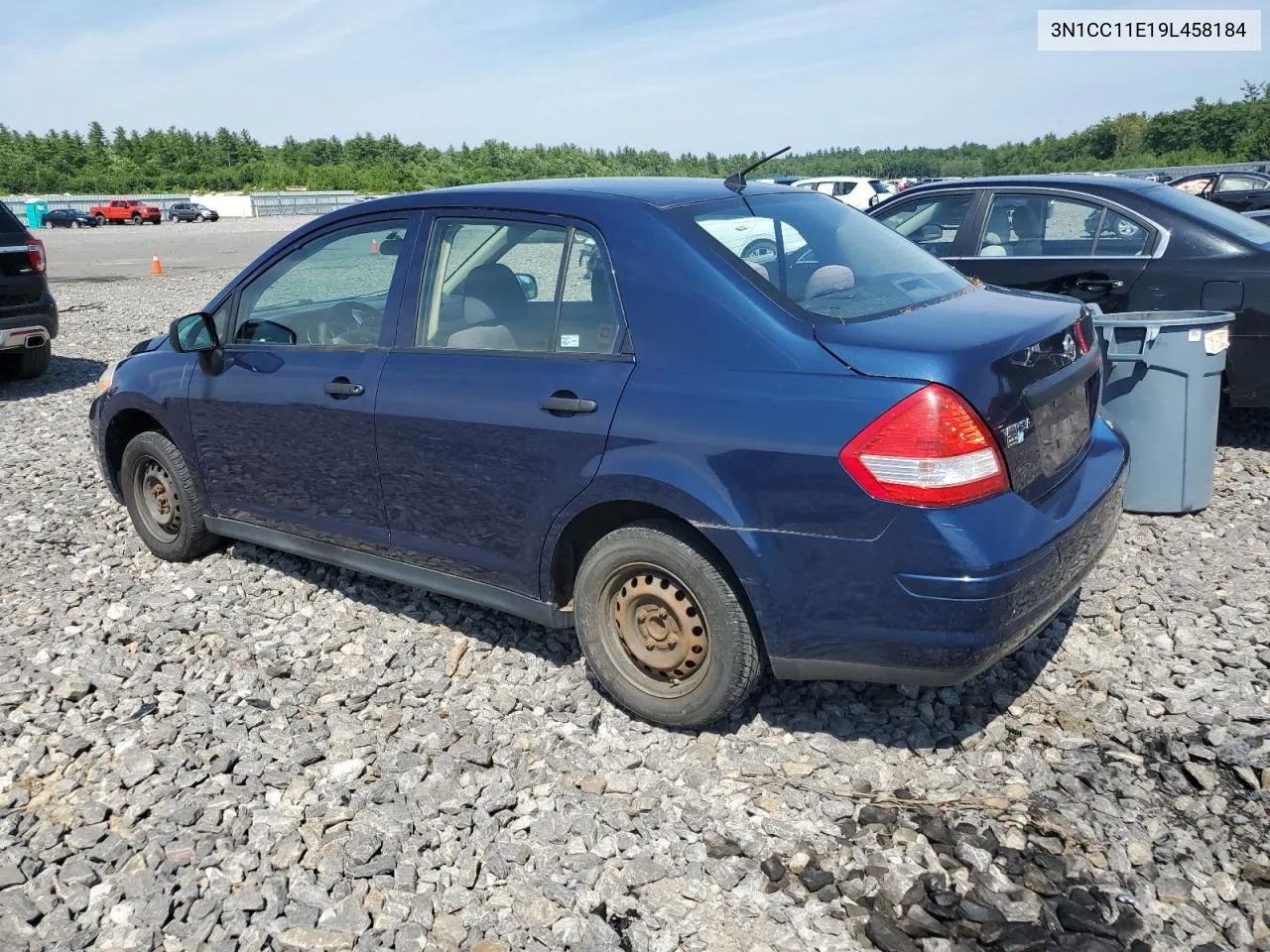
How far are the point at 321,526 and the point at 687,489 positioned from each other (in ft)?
6.42

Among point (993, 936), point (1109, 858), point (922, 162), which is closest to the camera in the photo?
point (993, 936)

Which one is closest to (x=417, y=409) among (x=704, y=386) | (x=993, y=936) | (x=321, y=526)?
(x=321, y=526)

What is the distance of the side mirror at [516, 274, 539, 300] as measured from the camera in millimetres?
3832

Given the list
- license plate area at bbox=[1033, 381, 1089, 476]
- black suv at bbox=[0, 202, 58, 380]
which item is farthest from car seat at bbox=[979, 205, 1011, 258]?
black suv at bbox=[0, 202, 58, 380]

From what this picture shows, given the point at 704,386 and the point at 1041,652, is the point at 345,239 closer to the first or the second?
the point at 704,386

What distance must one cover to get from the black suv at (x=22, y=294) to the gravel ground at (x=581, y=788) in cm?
581

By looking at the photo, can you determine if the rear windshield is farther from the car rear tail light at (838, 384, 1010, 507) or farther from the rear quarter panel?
the car rear tail light at (838, 384, 1010, 507)

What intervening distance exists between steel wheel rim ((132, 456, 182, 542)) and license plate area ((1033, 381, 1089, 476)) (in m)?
4.03

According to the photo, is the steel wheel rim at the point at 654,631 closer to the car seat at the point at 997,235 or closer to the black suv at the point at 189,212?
the car seat at the point at 997,235

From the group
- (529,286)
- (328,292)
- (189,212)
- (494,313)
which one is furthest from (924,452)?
(189,212)

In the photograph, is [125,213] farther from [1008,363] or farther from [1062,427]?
[1008,363]

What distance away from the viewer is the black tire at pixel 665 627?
131 inches

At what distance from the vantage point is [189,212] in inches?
2217

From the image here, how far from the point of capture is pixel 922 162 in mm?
94938
